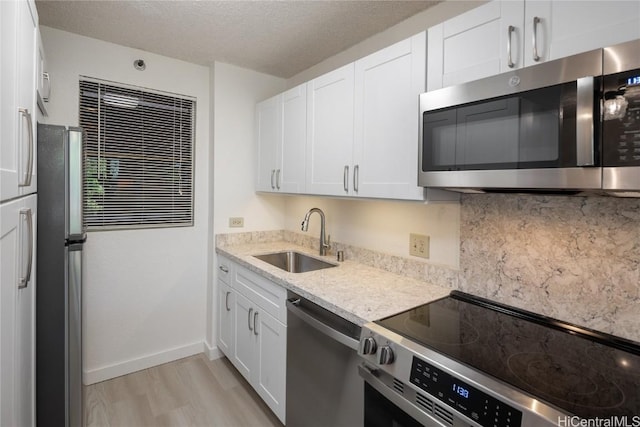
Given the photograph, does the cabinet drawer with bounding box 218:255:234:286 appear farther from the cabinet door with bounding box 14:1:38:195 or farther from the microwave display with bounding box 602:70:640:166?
the microwave display with bounding box 602:70:640:166

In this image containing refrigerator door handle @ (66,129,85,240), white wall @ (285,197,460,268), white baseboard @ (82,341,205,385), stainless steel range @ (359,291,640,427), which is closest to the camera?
stainless steel range @ (359,291,640,427)

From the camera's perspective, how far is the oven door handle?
101 cm

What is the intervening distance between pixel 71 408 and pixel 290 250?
1.56 m

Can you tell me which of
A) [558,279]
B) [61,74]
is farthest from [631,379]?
[61,74]

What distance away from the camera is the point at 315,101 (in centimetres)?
210

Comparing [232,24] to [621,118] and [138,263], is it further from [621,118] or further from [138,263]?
[621,118]

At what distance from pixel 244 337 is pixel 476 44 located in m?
2.07

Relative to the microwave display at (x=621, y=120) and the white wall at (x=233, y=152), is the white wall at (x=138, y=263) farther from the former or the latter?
the microwave display at (x=621, y=120)

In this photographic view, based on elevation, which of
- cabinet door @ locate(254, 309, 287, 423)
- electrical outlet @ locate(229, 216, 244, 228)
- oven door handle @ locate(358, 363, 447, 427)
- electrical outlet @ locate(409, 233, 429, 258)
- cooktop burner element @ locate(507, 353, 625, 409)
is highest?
electrical outlet @ locate(229, 216, 244, 228)

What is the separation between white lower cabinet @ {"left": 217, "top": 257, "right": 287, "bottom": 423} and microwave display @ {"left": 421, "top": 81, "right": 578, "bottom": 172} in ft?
3.55

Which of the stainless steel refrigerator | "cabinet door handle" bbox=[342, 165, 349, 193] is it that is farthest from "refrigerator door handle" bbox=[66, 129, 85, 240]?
"cabinet door handle" bbox=[342, 165, 349, 193]

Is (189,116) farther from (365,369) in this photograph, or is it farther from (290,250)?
(365,369)

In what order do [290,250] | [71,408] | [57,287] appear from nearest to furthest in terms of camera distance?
1. [57,287]
2. [71,408]
3. [290,250]

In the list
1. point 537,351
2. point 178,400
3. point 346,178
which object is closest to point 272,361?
point 178,400
